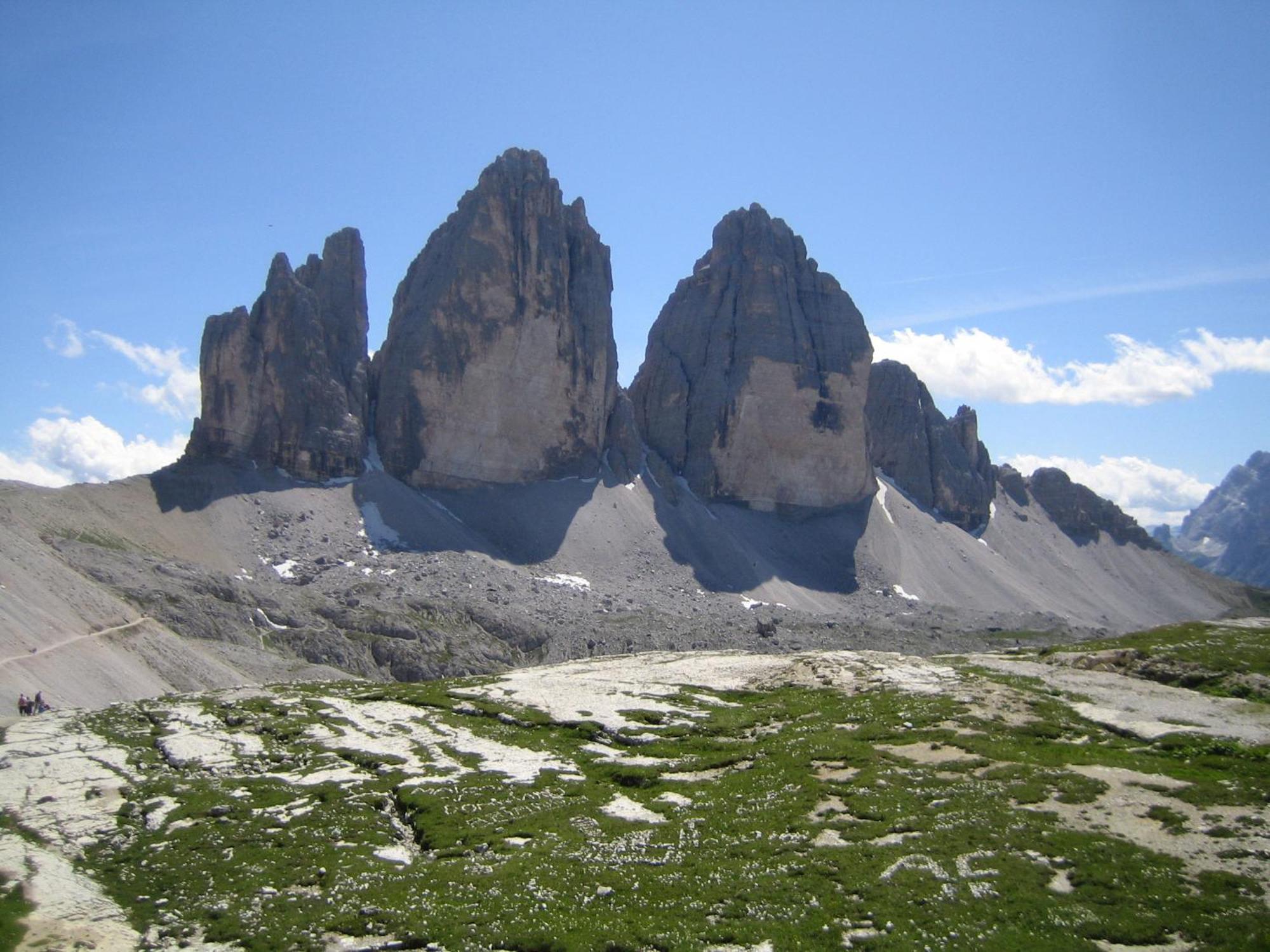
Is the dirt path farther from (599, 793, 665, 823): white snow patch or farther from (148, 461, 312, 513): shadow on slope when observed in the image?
(599, 793, 665, 823): white snow patch

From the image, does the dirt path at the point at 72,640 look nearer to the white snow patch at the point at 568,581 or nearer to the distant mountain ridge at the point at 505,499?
the distant mountain ridge at the point at 505,499

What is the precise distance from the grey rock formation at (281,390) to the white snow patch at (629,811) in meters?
116

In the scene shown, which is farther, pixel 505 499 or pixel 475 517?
pixel 505 499

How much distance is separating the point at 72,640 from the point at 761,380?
131565 millimetres

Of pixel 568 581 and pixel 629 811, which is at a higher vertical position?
pixel 568 581

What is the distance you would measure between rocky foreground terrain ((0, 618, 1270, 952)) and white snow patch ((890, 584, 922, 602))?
4904 inches

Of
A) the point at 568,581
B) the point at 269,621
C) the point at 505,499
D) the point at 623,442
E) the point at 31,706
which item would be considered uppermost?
the point at 623,442

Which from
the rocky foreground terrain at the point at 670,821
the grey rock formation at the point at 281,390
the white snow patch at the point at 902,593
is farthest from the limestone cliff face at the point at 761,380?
the rocky foreground terrain at the point at 670,821

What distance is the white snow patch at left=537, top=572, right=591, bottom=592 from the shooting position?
129m

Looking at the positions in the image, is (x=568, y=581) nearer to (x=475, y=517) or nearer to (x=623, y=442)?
(x=475, y=517)

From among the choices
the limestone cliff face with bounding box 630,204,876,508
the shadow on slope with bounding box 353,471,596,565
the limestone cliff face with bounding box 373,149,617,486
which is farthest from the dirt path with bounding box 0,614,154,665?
the limestone cliff face with bounding box 630,204,876,508

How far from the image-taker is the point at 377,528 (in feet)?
426

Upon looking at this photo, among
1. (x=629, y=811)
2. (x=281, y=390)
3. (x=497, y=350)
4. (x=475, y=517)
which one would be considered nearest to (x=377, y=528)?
(x=475, y=517)

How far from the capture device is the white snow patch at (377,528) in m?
127
